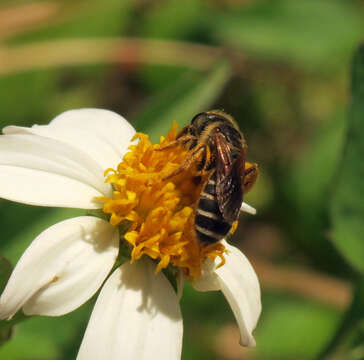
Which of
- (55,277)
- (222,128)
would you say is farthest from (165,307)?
(222,128)

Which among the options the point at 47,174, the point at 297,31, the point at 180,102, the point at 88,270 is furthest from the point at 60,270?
the point at 297,31

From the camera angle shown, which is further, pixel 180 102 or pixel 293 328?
pixel 293 328

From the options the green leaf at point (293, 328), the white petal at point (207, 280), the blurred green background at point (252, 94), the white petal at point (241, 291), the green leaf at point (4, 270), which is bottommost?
the green leaf at point (293, 328)

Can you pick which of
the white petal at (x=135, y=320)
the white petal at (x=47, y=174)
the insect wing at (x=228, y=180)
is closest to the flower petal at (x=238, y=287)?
the white petal at (x=135, y=320)

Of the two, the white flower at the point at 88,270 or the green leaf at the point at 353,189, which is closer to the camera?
the white flower at the point at 88,270

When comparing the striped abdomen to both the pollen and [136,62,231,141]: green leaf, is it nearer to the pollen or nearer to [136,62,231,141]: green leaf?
the pollen

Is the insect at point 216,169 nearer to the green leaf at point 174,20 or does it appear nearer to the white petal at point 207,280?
the white petal at point 207,280

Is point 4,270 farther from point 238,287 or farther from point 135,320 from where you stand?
point 238,287

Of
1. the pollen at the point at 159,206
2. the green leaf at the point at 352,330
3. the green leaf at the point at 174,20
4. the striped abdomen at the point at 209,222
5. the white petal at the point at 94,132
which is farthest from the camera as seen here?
the green leaf at the point at 174,20
